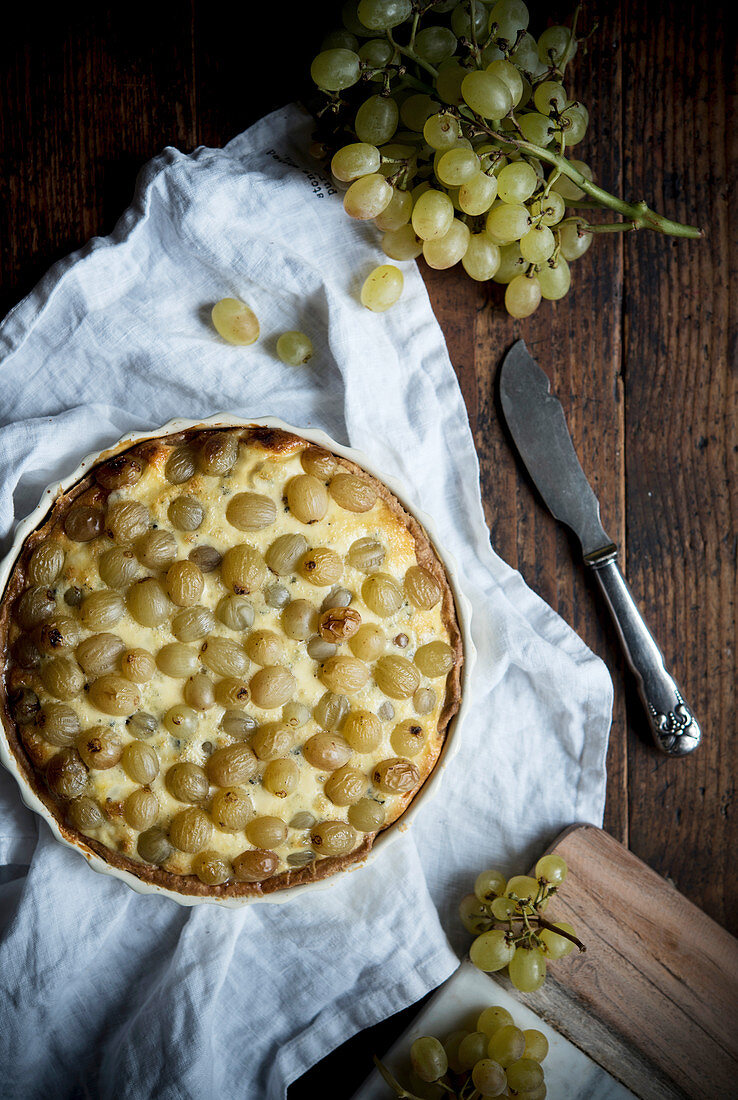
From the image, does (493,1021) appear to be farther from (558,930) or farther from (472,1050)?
(558,930)

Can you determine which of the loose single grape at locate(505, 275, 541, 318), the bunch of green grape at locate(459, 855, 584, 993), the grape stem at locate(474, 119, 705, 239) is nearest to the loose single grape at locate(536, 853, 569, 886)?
the bunch of green grape at locate(459, 855, 584, 993)

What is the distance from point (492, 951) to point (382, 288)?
101cm

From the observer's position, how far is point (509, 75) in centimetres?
114

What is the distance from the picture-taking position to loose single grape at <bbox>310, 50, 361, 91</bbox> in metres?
1.15

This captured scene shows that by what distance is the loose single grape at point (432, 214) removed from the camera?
1.18m

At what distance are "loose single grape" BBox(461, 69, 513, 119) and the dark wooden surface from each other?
301 millimetres

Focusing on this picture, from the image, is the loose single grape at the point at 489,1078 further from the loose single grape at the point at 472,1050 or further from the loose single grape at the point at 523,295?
the loose single grape at the point at 523,295

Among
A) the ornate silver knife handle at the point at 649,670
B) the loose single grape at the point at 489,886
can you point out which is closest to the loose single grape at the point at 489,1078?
the loose single grape at the point at 489,886

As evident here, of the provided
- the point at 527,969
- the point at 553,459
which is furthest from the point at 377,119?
the point at 527,969

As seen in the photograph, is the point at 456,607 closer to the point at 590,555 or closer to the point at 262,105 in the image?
the point at 590,555

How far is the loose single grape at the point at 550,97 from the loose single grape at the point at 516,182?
9 centimetres

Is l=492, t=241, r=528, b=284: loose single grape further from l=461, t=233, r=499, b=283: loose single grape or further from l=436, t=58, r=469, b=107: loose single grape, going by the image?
l=436, t=58, r=469, b=107: loose single grape

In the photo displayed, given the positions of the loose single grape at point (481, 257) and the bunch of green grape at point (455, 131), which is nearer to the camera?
the bunch of green grape at point (455, 131)

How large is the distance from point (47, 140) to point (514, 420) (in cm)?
89
